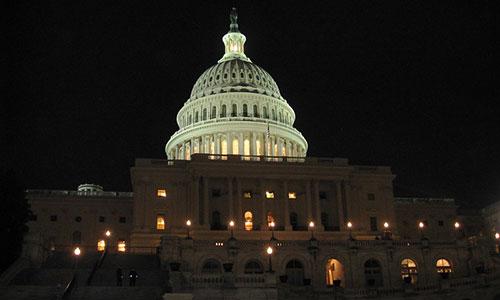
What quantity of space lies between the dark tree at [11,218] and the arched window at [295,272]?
897 inches

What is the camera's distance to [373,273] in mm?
63344

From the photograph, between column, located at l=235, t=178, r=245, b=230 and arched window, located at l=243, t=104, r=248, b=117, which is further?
arched window, located at l=243, t=104, r=248, b=117

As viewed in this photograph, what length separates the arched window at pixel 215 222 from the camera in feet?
276

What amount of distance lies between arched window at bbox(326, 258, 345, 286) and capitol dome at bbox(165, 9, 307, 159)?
43.4 meters

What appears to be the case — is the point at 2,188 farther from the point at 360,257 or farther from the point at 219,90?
the point at 219,90

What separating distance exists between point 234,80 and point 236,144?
16.1 m

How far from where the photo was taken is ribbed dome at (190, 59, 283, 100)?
11838 centimetres

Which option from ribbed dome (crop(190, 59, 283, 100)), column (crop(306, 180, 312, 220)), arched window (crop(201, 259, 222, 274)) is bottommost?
arched window (crop(201, 259, 222, 274))

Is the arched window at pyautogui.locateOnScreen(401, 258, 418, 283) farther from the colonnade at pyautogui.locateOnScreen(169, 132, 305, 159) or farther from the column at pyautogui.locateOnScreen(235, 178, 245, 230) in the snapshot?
the colonnade at pyautogui.locateOnScreen(169, 132, 305, 159)

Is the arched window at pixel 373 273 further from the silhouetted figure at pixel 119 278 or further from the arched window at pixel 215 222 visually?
the arched window at pixel 215 222

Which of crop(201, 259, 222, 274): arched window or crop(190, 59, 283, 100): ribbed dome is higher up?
crop(190, 59, 283, 100): ribbed dome

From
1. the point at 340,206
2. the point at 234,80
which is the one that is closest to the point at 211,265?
the point at 340,206

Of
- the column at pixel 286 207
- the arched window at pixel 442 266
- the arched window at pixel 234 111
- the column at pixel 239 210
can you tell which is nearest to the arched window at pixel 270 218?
the column at pixel 286 207

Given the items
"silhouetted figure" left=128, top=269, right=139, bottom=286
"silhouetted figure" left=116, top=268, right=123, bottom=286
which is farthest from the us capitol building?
"silhouetted figure" left=128, top=269, right=139, bottom=286
